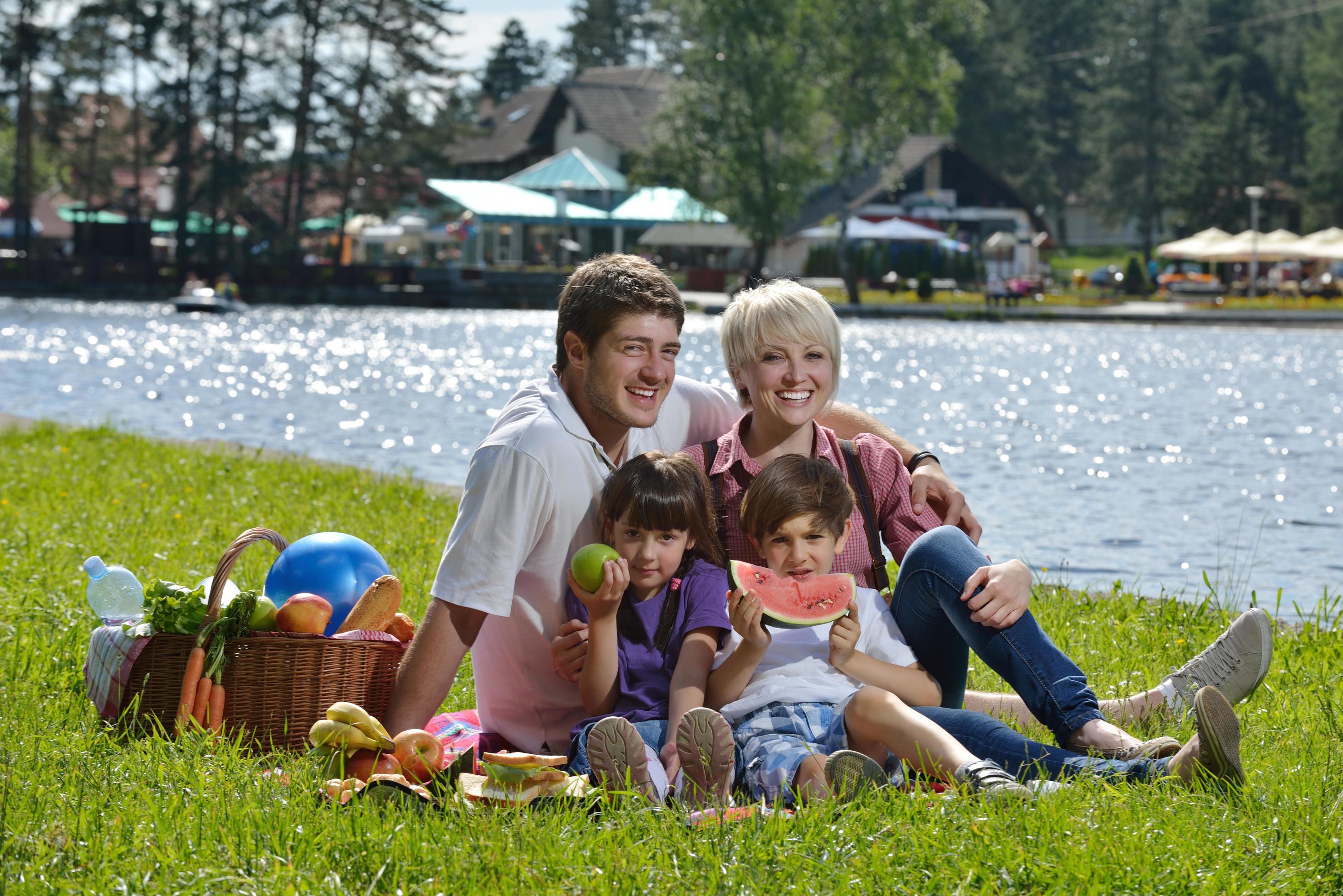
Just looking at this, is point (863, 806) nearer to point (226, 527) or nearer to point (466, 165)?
point (226, 527)

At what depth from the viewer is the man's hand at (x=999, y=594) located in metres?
3.97

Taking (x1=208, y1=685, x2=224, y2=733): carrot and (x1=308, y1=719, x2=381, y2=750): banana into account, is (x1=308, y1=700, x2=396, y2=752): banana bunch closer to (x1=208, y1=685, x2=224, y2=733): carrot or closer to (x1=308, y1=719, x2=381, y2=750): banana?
(x1=308, y1=719, x2=381, y2=750): banana

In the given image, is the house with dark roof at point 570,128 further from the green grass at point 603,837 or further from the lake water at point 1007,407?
the green grass at point 603,837

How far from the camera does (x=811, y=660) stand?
4105 millimetres

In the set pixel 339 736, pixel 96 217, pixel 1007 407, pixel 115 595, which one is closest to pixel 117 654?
pixel 115 595

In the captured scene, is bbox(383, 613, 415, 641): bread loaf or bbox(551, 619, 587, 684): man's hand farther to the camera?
bbox(383, 613, 415, 641): bread loaf

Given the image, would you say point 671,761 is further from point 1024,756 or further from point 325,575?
point 325,575

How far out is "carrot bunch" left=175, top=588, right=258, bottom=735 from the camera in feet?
14.2

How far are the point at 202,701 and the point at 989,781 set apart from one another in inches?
88.6

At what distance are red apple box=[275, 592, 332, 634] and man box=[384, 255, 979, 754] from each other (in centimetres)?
48

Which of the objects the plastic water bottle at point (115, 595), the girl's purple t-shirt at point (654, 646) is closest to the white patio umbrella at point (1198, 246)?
the plastic water bottle at point (115, 595)

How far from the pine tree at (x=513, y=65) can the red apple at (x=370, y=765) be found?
3971 inches

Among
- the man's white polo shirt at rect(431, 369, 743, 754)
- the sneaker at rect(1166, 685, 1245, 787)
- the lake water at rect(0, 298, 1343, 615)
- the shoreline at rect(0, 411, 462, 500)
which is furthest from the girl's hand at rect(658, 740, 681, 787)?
the shoreline at rect(0, 411, 462, 500)

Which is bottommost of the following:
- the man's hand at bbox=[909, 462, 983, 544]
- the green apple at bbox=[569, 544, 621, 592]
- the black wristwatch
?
the green apple at bbox=[569, 544, 621, 592]
